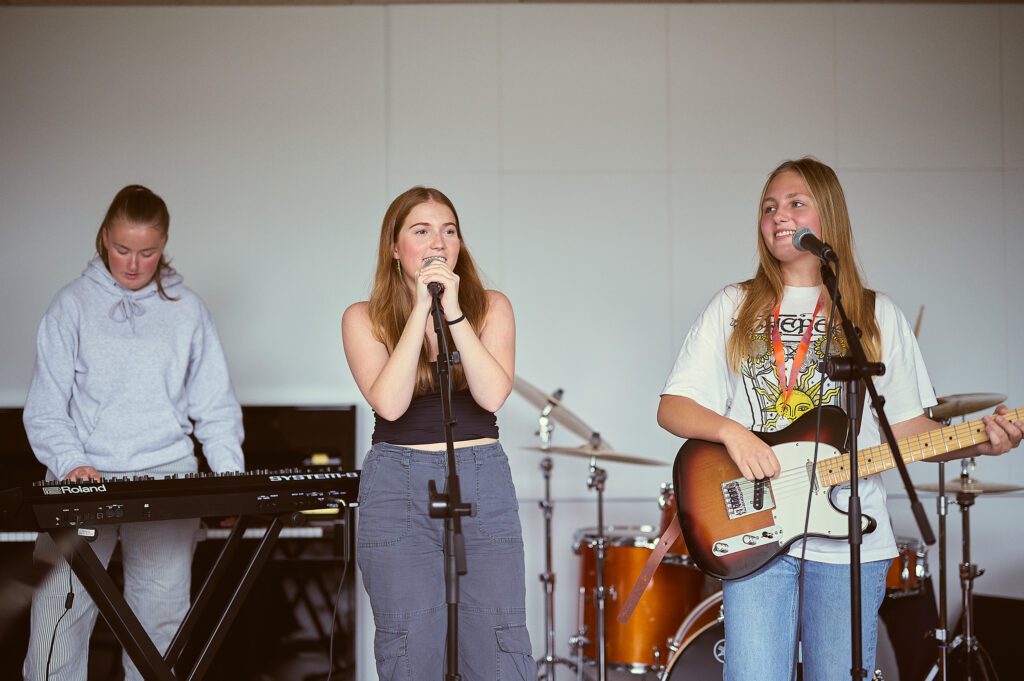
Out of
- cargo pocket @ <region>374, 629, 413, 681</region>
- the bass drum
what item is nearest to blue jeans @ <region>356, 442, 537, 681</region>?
cargo pocket @ <region>374, 629, 413, 681</region>

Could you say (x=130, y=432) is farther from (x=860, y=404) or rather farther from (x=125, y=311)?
(x=860, y=404)

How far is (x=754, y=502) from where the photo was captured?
7.86 ft

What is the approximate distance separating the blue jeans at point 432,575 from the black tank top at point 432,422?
0.04 m

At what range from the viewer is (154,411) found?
3.04 metres

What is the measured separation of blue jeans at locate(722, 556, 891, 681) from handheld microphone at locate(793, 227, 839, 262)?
0.71 m

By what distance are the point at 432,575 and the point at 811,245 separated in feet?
3.65

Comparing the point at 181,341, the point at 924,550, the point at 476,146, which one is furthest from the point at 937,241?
the point at 181,341

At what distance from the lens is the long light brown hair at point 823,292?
2.41 m

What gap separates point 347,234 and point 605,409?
1.46 m

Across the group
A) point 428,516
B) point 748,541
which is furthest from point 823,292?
point 428,516

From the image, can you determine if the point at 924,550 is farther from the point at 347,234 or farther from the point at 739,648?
the point at 347,234

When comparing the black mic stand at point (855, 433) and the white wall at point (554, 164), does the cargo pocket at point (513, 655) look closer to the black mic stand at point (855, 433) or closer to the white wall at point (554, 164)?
the black mic stand at point (855, 433)

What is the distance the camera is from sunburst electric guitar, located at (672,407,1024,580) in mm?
2295

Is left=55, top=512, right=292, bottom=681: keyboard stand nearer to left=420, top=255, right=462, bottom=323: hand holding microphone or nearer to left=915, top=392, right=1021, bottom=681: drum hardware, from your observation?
left=420, top=255, right=462, bottom=323: hand holding microphone
